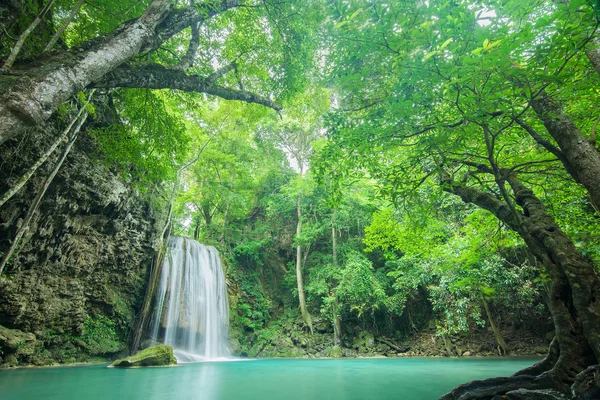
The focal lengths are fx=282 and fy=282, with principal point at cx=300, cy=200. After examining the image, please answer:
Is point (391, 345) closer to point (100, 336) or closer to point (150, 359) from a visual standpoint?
point (150, 359)

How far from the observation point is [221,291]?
43.7 feet

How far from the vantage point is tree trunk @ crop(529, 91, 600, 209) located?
2.60 meters

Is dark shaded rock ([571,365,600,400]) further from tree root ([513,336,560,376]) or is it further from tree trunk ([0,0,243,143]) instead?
tree trunk ([0,0,243,143])

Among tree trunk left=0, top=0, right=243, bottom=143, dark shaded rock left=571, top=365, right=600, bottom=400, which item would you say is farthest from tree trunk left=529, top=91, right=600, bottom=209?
tree trunk left=0, top=0, right=243, bottom=143

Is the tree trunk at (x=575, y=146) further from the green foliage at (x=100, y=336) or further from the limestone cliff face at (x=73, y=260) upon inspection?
the green foliage at (x=100, y=336)

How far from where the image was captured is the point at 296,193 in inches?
567

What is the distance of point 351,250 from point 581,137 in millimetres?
11671

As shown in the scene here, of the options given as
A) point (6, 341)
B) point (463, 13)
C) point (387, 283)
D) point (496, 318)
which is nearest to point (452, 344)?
point (496, 318)

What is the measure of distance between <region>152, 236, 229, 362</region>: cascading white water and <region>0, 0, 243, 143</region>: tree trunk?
9373mm

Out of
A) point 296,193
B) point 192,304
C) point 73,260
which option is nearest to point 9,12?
point 73,260

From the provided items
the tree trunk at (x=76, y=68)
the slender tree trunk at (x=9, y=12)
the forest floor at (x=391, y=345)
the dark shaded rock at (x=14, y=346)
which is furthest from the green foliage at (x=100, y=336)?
the tree trunk at (x=76, y=68)

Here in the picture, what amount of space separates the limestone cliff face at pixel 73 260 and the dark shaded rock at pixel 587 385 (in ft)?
27.7

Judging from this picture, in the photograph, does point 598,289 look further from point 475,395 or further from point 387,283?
point 387,283

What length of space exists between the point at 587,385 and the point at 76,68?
5.50 m
